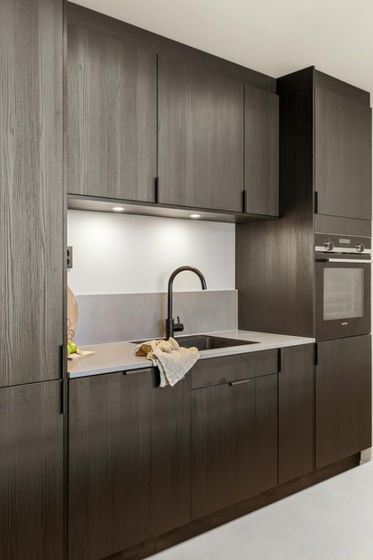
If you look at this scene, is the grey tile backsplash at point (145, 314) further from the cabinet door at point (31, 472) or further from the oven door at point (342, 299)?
the cabinet door at point (31, 472)

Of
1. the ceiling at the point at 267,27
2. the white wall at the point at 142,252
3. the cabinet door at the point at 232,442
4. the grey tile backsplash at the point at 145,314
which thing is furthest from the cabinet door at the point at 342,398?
the ceiling at the point at 267,27

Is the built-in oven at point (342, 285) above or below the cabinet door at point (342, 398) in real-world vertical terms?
above

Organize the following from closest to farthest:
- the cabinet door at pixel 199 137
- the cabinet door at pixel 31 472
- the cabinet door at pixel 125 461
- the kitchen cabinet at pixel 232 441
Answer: the cabinet door at pixel 31 472
the cabinet door at pixel 125 461
the kitchen cabinet at pixel 232 441
the cabinet door at pixel 199 137

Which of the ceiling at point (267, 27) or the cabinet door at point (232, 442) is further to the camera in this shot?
the cabinet door at point (232, 442)

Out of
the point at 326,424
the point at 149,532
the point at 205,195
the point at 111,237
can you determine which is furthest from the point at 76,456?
the point at 326,424

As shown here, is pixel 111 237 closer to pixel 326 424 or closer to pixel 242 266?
pixel 242 266

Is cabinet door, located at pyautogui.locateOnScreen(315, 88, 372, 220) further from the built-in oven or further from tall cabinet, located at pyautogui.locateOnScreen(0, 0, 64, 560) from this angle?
tall cabinet, located at pyautogui.locateOnScreen(0, 0, 64, 560)

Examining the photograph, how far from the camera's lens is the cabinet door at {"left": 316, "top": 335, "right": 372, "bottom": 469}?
9.56 feet

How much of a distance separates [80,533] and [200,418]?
2.34ft

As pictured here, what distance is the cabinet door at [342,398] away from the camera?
9.56ft

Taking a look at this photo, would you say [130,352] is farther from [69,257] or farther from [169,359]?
[69,257]

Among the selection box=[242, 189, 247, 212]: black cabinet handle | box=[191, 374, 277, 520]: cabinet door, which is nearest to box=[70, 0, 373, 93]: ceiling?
box=[242, 189, 247, 212]: black cabinet handle

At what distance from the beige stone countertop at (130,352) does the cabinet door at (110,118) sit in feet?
2.40

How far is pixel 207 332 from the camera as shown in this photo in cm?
308
